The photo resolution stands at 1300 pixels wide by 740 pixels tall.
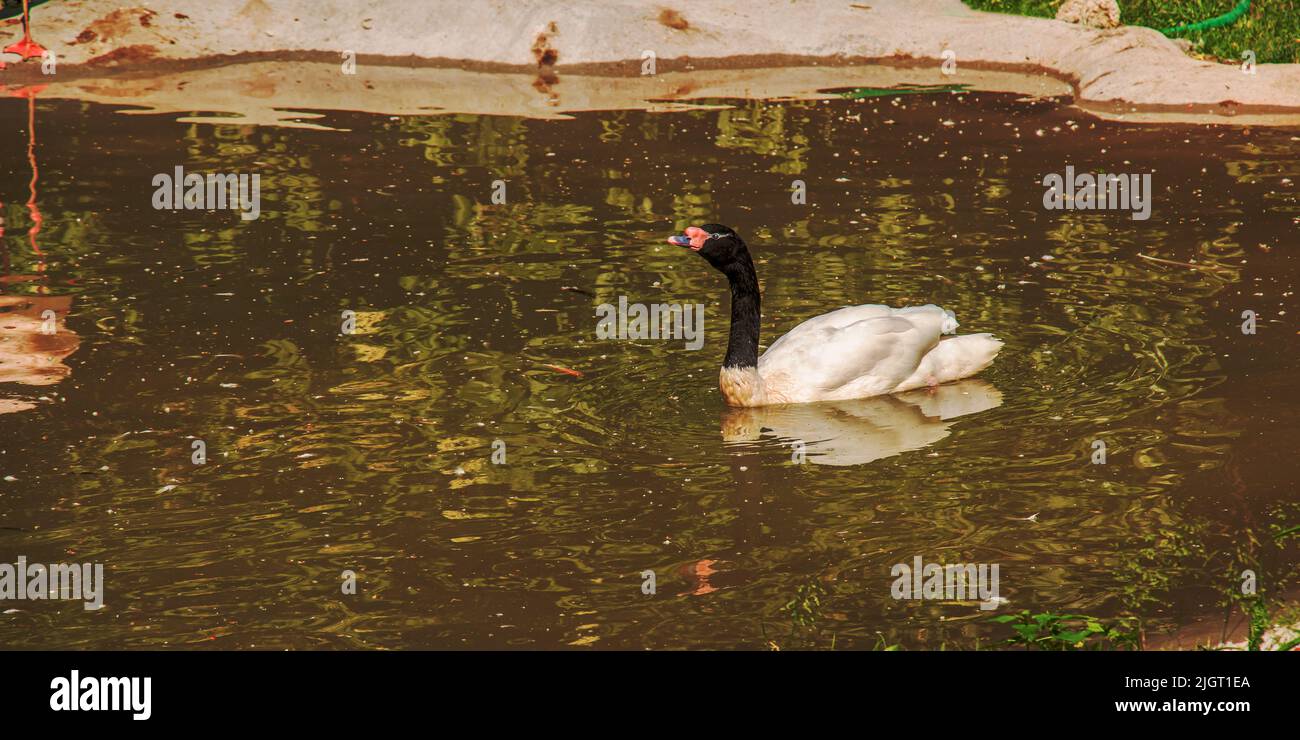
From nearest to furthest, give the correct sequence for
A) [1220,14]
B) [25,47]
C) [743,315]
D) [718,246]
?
[718,246], [743,315], [25,47], [1220,14]

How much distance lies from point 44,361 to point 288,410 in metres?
1.81

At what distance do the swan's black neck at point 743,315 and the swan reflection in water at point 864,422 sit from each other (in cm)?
29

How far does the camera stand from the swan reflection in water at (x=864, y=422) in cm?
907

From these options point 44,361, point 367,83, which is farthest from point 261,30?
point 44,361

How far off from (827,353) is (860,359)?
192 mm

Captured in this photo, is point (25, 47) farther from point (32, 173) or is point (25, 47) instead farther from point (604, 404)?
point (604, 404)

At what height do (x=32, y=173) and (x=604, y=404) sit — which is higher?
(x=32, y=173)

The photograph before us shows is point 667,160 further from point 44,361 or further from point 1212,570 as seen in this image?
point 1212,570

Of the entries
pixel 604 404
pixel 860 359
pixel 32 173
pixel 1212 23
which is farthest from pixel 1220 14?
pixel 604 404

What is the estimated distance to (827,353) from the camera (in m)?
9.67

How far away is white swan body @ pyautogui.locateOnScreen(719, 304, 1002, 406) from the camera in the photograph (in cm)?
965

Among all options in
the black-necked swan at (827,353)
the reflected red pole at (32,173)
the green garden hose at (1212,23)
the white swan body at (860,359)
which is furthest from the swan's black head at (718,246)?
the green garden hose at (1212,23)

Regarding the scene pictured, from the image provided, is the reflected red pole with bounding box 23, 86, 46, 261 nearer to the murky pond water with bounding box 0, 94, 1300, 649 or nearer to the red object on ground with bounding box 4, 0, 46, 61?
the murky pond water with bounding box 0, 94, 1300, 649

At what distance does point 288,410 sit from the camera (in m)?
9.46
